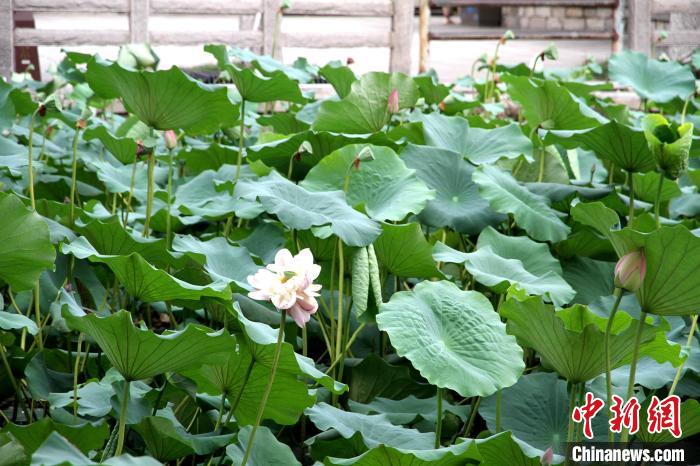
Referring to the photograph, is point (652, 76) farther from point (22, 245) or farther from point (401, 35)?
point (401, 35)

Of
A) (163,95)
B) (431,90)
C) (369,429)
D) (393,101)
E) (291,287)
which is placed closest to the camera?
(291,287)

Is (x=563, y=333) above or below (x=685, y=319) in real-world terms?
above

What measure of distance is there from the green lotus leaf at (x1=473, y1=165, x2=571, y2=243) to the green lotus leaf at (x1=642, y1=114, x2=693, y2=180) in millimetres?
314

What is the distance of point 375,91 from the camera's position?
2.05m

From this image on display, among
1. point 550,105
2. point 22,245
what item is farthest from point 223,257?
point 550,105

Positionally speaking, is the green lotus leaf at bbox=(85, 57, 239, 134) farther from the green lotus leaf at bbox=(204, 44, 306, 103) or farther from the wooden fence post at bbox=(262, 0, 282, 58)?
the wooden fence post at bbox=(262, 0, 282, 58)

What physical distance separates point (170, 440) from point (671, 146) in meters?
0.83

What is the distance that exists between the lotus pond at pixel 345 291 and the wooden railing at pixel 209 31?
2899 mm

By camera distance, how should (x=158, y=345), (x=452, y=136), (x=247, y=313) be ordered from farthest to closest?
(x=452, y=136) < (x=247, y=313) < (x=158, y=345)

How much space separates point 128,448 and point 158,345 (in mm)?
340

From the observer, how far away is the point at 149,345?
3.41 ft

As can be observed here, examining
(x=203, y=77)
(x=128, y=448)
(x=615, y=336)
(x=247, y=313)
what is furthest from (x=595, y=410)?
(x=203, y=77)

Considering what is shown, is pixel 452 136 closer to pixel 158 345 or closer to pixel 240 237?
pixel 240 237

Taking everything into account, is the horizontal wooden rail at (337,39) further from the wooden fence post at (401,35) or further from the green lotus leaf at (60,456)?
the green lotus leaf at (60,456)
